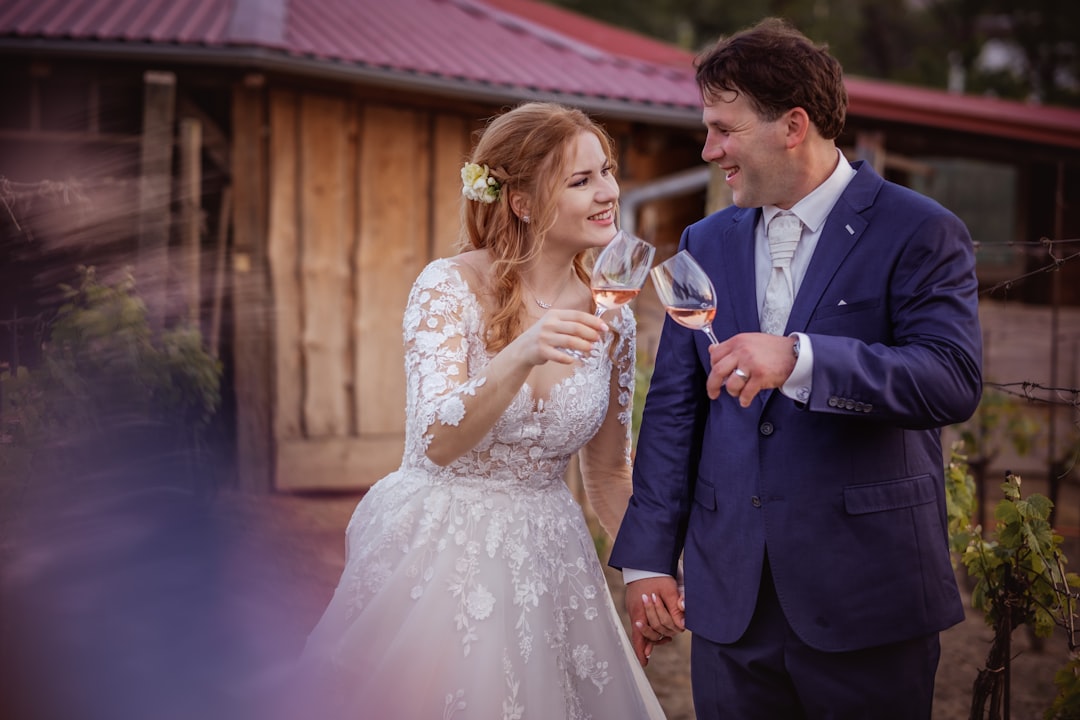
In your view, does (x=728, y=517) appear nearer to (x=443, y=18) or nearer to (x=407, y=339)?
(x=407, y=339)

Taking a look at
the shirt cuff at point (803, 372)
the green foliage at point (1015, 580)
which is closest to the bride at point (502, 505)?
the shirt cuff at point (803, 372)

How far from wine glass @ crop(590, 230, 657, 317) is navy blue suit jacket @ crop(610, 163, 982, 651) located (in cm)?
25

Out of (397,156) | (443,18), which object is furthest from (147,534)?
(443,18)

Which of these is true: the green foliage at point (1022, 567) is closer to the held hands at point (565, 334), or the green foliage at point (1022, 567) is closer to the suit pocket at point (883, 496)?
the suit pocket at point (883, 496)

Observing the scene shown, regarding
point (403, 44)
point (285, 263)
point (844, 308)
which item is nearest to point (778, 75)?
point (844, 308)

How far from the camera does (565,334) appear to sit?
2084mm

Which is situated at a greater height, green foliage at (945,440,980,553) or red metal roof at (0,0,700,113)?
red metal roof at (0,0,700,113)

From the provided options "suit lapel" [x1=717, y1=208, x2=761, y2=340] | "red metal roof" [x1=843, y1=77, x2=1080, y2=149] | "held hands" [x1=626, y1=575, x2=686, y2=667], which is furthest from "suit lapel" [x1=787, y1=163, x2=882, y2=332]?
"red metal roof" [x1=843, y1=77, x2=1080, y2=149]

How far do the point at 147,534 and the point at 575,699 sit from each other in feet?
6.11

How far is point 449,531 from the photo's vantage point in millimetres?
2662

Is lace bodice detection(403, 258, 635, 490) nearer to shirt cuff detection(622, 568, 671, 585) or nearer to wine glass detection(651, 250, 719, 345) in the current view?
shirt cuff detection(622, 568, 671, 585)

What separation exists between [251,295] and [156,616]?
3.53 m

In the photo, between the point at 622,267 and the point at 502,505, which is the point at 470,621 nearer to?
the point at 502,505

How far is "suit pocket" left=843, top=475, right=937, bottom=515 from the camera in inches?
83.0
